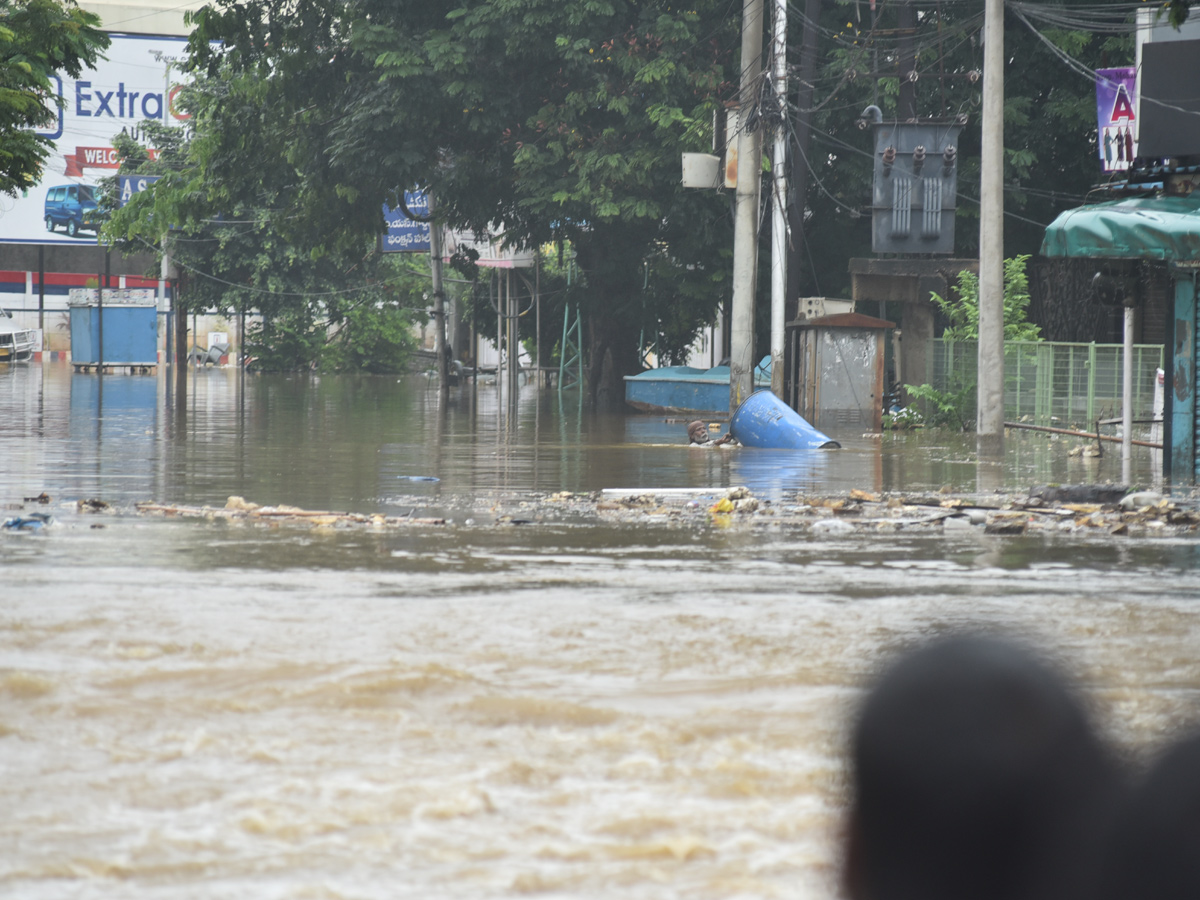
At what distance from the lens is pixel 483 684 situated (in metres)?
5.05

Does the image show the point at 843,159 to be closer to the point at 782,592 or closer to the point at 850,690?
the point at 782,592

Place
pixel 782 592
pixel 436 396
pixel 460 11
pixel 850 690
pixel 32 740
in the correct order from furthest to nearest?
pixel 436 396 → pixel 460 11 → pixel 782 592 → pixel 850 690 → pixel 32 740

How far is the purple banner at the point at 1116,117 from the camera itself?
2194 cm

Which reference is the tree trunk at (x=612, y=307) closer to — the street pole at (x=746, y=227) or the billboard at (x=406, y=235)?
the street pole at (x=746, y=227)

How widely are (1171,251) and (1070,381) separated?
37.8 ft

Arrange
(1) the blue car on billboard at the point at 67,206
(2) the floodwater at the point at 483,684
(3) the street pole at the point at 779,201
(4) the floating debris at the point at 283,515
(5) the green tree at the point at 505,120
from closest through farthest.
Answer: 1. (2) the floodwater at the point at 483,684
2. (4) the floating debris at the point at 283,515
3. (3) the street pole at the point at 779,201
4. (5) the green tree at the point at 505,120
5. (1) the blue car on billboard at the point at 67,206

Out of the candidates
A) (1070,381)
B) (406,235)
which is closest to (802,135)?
(1070,381)

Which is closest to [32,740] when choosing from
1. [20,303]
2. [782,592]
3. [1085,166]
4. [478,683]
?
[478,683]

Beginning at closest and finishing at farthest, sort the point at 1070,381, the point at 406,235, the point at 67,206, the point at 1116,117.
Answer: the point at 1116,117, the point at 1070,381, the point at 406,235, the point at 67,206

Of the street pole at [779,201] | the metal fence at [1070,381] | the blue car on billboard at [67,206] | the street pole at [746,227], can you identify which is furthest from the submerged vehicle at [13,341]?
the metal fence at [1070,381]

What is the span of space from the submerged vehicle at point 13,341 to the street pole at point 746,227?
156ft

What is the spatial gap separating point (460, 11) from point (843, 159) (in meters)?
7.94

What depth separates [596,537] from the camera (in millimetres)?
9164

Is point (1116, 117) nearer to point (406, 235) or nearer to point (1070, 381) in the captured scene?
point (1070, 381)
